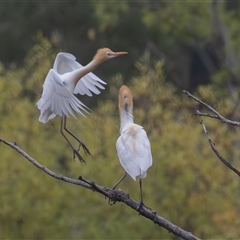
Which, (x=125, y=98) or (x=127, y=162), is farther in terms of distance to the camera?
(x=125, y=98)

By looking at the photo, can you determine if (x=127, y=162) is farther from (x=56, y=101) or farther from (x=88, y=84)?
(x=88, y=84)

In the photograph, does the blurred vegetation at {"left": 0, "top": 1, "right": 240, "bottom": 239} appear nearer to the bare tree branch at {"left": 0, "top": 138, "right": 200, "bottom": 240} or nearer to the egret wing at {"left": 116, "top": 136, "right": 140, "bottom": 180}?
the egret wing at {"left": 116, "top": 136, "right": 140, "bottom": 180}

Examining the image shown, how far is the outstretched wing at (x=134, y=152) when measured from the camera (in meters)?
4.46

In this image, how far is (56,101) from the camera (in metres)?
4.63

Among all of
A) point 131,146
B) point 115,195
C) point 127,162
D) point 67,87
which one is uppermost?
point 67,87

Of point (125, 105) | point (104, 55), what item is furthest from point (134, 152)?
point (104, 55)

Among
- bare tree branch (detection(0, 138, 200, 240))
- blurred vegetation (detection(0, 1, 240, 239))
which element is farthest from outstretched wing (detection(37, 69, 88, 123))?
blurred vegetation (detection(0, 1, 240, 239))

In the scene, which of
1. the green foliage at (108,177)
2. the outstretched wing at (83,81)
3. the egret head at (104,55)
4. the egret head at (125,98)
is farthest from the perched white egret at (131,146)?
the green foliage at (108,177)

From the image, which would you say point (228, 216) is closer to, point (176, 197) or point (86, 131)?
point (176, 197)

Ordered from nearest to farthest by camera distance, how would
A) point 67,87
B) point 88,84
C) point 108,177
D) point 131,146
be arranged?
point 131,146, point 67,87, point 88,84, point 108,177

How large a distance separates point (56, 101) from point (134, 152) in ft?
1.50

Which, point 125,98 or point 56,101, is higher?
point 125,98

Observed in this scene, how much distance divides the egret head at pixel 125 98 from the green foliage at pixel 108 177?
593 cm

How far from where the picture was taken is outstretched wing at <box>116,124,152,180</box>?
4.46 m
